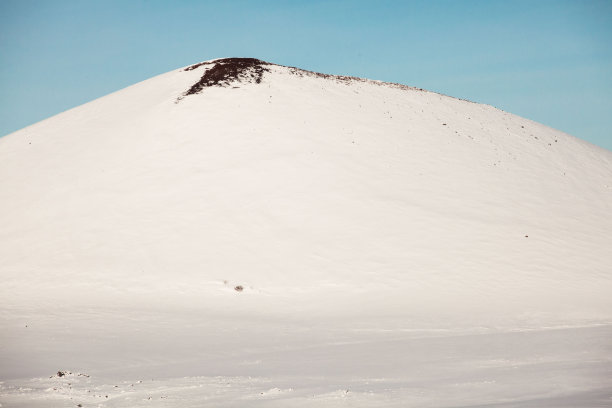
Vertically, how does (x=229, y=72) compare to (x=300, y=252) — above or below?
above

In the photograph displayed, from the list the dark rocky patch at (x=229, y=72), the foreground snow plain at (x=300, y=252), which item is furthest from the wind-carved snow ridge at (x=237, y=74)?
the foreground snow plain at (x=300, y=252)

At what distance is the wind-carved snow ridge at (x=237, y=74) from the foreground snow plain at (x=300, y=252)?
1.83 ft

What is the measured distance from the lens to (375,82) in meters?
40.0

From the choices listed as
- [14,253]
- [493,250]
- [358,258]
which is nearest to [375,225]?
[358,258]

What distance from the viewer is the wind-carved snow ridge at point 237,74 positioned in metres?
35.2

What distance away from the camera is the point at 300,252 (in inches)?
916

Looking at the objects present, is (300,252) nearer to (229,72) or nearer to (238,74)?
Result: (238,74)

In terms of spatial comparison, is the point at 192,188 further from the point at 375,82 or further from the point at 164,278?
the point at 375,82

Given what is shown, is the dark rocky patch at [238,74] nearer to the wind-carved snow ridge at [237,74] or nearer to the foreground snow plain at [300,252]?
the wind-carved snow ridge at [237,74]

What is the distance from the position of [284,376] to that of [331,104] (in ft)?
79.0

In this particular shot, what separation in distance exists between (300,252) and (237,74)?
16.5 metres

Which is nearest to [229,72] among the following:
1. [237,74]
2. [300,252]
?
[237,74]

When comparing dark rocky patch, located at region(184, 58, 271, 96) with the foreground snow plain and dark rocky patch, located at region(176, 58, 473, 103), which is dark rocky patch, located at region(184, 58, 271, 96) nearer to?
dark rocky patch, located at region(176, 58, 473, 103)

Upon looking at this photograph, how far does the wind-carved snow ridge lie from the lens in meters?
35.2
